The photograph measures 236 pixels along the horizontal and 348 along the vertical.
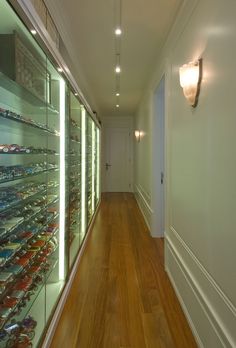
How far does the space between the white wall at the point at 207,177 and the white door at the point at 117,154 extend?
20.9ft

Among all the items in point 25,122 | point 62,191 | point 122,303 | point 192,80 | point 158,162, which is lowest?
point 122,303

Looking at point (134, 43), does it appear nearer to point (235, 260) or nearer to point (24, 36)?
point (24, 36)

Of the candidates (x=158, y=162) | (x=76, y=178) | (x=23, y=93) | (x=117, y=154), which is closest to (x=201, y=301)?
(x=23, y=93)

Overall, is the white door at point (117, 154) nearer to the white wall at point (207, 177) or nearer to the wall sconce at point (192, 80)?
the white wall at point (207, 177)

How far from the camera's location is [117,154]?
8.98 metres

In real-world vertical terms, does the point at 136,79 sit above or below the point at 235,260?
above

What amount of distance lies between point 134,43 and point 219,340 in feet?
9.95

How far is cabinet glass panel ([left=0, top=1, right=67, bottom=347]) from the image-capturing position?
1463 millimetres

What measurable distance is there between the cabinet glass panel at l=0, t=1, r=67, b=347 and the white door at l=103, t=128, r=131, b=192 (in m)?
6.57

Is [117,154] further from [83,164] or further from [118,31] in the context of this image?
[118,31]

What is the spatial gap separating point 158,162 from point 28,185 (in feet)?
8.45

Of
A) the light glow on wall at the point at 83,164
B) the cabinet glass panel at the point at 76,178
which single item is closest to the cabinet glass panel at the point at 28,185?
the cabinet glass panel at the point at 76,178

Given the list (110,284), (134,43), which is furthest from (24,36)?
(110,284)

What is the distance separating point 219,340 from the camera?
56.6 inches
